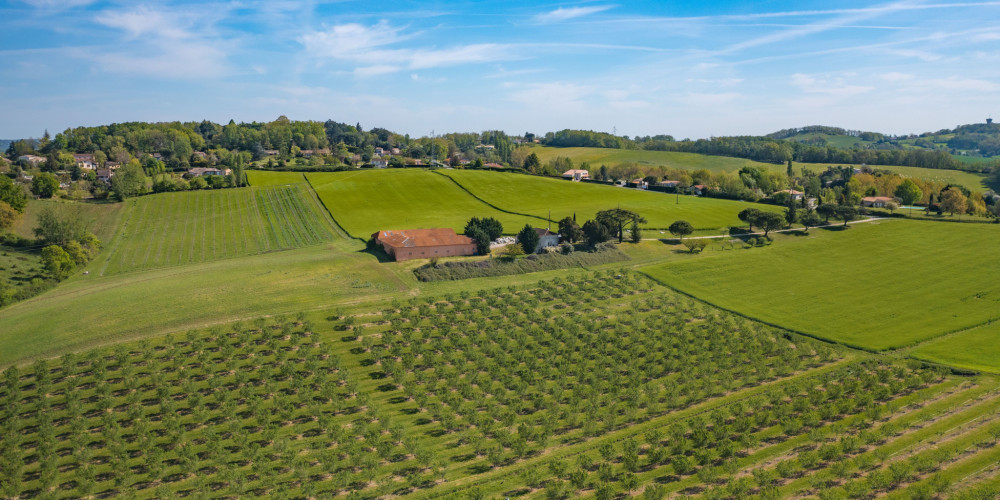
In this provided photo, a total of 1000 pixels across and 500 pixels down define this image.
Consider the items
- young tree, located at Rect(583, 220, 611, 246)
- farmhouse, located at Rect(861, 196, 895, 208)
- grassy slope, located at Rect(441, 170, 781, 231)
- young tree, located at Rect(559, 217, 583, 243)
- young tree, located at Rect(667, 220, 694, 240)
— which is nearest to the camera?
young tree, located at Rect(583, 220, 611, 246)

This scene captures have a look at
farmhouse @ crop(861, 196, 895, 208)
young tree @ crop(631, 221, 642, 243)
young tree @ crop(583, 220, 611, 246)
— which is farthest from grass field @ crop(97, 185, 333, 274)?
farmhouse @ crop(861, 196, 895, 208)

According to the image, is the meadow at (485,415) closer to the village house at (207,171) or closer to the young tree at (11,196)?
the young tree at (11,196)

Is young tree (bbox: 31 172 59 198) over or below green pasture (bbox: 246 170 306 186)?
below

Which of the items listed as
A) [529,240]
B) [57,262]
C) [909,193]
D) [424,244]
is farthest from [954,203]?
[57,262]

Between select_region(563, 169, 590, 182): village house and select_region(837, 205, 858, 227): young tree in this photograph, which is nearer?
select_region(837, 205, 858, 227): young tree

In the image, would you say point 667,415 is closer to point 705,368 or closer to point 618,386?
point 618,386

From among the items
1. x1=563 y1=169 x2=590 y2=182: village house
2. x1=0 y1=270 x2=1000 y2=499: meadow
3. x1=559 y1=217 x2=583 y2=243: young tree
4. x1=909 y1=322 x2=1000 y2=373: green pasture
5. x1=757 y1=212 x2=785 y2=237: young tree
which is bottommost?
x1=0 y1=270 x2=1000 y2=499: meadow

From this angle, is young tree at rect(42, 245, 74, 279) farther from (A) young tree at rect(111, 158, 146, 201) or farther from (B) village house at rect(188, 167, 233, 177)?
(B) village house at rect(188, 167, 233, 177)
